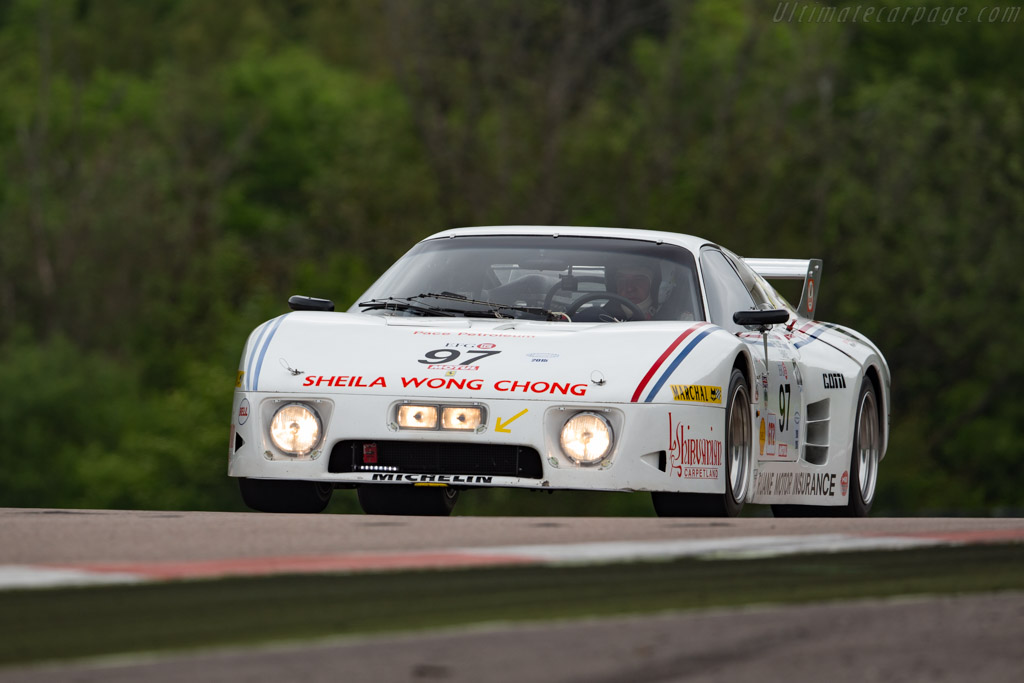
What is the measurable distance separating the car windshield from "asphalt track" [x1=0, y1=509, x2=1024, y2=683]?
7.26 feet

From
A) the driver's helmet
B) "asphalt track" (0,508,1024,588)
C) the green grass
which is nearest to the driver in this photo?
the driver's helmet

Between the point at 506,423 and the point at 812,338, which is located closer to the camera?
the point at 506,423

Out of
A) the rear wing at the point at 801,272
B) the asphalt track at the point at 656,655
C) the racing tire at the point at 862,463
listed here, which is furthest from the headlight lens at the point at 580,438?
the rear wing at the point at 801,272

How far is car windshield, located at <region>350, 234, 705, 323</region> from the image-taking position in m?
9.92

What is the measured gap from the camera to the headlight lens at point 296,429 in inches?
356

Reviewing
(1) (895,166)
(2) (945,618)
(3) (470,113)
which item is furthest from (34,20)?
(2) (945,618)

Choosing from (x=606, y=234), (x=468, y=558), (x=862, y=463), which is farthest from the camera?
(x=862, y=463)

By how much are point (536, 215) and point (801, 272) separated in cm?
3071

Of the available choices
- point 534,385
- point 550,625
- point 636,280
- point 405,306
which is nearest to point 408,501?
point 405,306

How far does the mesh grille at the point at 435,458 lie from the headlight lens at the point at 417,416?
8 cm

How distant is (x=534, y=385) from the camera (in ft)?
28.8

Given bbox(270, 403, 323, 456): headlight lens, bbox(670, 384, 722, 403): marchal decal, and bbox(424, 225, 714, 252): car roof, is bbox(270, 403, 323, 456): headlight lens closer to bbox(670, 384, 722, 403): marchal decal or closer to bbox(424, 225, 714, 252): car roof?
bbox(670, 384, 722, 403): marchal decal
